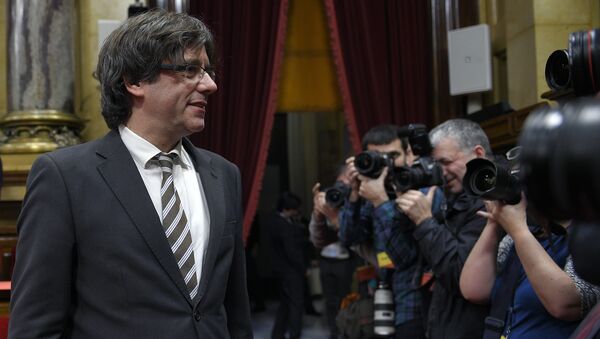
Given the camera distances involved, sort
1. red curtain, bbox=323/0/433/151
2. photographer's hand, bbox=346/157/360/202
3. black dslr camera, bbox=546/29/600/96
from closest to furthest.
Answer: black dslr camera, bbox=546/29/600/96 → photographer's hand, bbox=346/157/360/202 → red curtain, bbox=323/0/433/151

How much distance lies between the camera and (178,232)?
1740 mm

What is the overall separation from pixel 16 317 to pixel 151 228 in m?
0.34

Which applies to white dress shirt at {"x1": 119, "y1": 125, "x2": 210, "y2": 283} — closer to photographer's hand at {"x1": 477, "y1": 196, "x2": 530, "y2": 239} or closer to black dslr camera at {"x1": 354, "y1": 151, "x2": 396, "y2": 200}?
photographer's hand at {"x1": 477, "y1": 196, "x2": 530, "y2": 239}

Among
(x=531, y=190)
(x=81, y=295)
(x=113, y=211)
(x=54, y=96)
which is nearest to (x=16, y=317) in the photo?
(x=81, y=295)

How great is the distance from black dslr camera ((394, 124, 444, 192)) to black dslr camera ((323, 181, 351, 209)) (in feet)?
2.51

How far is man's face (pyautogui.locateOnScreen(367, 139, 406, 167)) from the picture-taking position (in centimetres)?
371

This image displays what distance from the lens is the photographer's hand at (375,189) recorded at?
3383 millimetres

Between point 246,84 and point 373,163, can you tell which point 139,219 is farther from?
point 246,84

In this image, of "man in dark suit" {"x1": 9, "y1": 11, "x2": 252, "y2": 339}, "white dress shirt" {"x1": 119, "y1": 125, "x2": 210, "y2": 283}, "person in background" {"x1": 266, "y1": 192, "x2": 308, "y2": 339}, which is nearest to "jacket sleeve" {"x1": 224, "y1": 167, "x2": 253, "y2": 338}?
"man in dark suit" {"x1": 9, "y1": 11, "x2": 252, "y2": 339}

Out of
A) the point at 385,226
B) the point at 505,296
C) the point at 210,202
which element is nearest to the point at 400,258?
the point at 385,226

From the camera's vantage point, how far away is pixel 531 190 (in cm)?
72

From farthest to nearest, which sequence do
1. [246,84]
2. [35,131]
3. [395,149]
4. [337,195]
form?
[246,84]
[35,131]
[337,195]
[395,149]

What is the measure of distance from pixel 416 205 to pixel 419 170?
15cm

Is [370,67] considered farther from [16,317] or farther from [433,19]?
[16,317]
